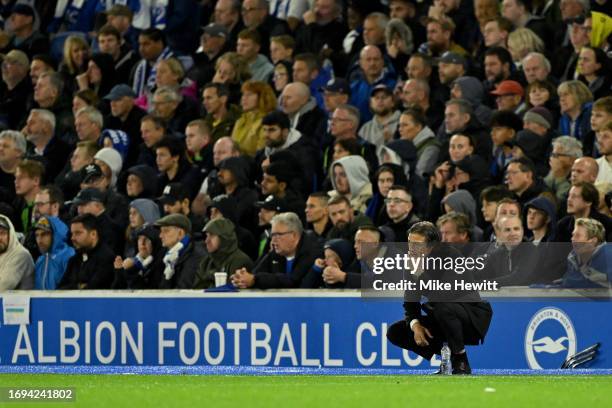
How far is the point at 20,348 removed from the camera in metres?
16.1

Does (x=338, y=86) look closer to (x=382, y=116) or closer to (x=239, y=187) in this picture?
(x=382, y=116)

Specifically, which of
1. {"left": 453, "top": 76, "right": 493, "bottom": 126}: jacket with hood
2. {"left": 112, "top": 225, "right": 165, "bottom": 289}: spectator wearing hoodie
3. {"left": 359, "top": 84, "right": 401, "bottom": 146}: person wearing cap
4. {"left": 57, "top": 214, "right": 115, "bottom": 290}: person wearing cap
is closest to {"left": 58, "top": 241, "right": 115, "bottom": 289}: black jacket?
{"left": 57, "top": 214, "right": 115, "bottom": 290}: person wearing cap

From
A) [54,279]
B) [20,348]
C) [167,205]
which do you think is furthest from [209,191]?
[20,348]

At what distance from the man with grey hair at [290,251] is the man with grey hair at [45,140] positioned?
5.49 meters

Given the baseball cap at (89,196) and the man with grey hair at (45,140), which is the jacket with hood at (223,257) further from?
the man with grey hair at (45,140)

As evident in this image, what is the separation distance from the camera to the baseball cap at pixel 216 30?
70.8ft

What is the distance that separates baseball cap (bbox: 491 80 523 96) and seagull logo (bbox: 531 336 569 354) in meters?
4.04

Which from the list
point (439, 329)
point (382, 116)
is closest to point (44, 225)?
point (382, 116)

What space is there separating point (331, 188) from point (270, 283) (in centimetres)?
272

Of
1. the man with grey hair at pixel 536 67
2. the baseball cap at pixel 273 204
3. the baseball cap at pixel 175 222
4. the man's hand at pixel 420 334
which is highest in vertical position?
the man with grey hair at pixel 536 67

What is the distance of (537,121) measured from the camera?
17.1 m

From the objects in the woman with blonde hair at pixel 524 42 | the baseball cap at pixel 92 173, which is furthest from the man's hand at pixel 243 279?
the woman with blonde hair at pixel 524 42

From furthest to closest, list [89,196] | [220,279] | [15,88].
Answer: [15,88] → [89,196] → [220,279]

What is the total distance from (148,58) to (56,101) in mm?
1381
